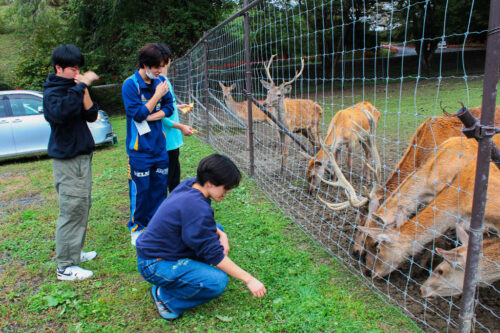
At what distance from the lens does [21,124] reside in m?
8.49

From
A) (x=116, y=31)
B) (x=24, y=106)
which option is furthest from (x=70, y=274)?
(x=116, y=31)

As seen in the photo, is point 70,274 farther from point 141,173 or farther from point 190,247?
point 190,247

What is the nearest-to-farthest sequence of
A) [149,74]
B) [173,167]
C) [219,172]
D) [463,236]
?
[219,172] → [463,236] → [149,74] → [173,167]

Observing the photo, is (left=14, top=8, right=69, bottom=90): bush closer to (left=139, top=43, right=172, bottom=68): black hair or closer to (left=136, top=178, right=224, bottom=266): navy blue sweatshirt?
(left=139, top=43, right=172, bottom=68): black hair

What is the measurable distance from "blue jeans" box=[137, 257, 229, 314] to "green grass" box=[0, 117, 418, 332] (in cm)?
21

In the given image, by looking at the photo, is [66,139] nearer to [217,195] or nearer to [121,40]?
[217,195]

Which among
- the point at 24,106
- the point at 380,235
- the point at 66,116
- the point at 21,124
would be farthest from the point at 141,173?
the point at 24,106

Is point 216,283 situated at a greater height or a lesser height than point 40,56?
lesser

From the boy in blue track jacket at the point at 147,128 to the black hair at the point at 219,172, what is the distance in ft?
3.85

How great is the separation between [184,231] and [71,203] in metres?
1.23

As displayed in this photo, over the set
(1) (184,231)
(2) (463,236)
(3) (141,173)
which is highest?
(3) (141,173)

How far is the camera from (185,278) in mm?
2516

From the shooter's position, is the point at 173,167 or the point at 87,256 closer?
the point at 87,256

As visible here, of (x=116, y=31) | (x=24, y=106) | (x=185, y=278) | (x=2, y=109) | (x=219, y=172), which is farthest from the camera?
(x=116, y=31)
